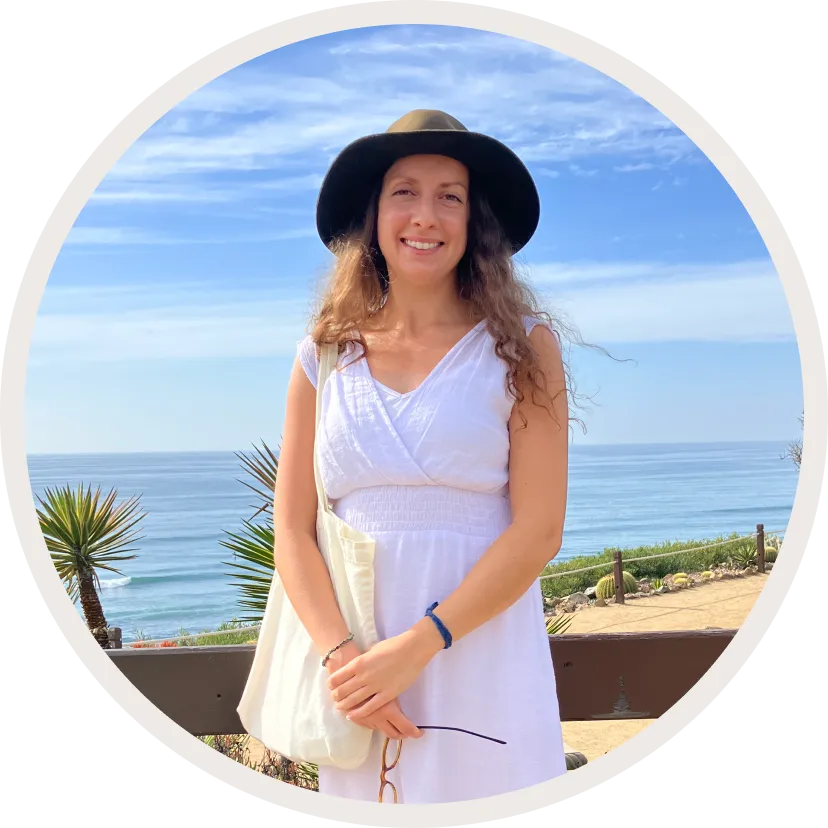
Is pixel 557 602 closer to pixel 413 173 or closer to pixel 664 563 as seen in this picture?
pixel 664 563

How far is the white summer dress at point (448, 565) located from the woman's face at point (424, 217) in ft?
0.82

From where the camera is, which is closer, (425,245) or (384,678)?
(384,678)

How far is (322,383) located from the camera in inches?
77.9

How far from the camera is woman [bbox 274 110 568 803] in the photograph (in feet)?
5.89

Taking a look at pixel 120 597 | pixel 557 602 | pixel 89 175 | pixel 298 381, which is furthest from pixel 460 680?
pixel 120 597

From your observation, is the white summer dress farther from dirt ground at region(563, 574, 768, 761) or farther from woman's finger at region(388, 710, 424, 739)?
dirt ground at region(563, 574, 768, 761)

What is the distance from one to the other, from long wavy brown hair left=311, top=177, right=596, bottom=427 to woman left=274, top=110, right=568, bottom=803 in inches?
0.4

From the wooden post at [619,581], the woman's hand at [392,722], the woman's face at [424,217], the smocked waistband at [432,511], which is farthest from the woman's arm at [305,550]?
the wooden post at [619,581]

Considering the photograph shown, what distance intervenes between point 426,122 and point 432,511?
87cm

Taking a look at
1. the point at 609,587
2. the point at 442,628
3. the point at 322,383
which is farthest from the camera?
the point at 609,587

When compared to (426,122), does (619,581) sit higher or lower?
lower

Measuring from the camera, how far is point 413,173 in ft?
6.47

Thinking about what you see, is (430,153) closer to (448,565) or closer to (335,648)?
(448,565)

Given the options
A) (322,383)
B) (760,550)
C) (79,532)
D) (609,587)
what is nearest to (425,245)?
(322,383)
